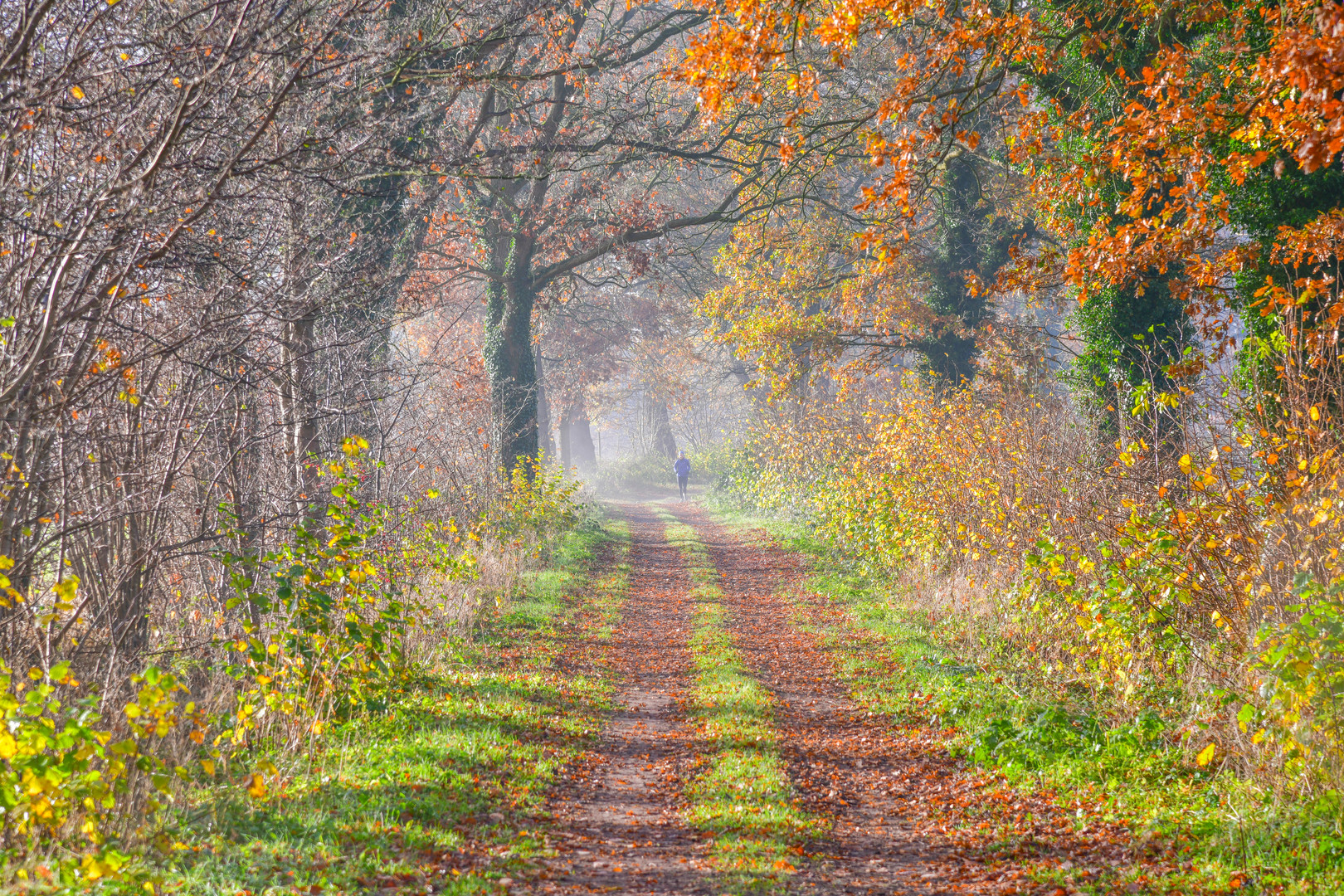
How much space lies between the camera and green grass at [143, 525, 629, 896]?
4.07m

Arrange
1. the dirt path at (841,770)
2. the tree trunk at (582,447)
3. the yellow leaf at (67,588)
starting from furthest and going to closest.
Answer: the tree trunk at (582,447), the dirt path at (841,770), the yellow leaf at (67,588)

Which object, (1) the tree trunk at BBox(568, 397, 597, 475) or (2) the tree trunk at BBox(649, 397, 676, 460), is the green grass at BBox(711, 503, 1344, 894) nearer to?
(2) the tree trunk at BBox(649, 397, 676, 460)

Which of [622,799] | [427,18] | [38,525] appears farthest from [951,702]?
[427,18]

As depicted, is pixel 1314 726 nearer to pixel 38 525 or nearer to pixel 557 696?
pixel 557 696

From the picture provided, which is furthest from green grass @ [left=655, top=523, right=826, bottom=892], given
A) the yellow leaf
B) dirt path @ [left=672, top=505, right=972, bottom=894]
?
the yellow leaf

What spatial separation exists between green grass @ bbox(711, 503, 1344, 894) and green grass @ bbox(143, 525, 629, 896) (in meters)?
2.82

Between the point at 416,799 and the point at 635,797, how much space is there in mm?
1448

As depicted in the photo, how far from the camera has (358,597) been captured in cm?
648

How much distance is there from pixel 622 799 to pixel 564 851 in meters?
0.95

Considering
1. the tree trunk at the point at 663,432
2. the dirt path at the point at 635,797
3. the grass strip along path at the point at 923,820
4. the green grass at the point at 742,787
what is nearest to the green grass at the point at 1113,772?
the grass strip along path at the point at 923,820

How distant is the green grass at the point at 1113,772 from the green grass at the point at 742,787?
112cm

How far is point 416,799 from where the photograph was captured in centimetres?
506

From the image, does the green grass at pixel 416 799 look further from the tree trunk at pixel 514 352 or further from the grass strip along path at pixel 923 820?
the tree trunk at pixel 514 352

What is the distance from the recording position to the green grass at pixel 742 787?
4699mm
